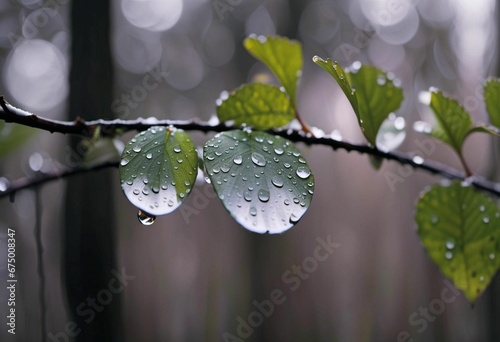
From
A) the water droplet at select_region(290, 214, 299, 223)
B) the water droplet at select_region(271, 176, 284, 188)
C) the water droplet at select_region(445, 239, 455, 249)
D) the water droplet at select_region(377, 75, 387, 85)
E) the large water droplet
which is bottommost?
the water droplet at select_region(445, 239, 455, 249)

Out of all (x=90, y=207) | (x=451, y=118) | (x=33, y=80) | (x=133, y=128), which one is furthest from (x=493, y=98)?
(x=33, y=80)

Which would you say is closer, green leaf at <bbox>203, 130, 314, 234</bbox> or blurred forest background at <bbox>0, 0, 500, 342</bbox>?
green leaf at <bbox>203, 130, 314, 234</bbox>

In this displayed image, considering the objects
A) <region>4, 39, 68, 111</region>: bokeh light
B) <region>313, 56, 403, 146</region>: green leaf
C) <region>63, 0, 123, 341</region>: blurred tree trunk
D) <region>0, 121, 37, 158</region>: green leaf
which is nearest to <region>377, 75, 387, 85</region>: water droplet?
<region>313, 56, 403, 146</region>: green leaf

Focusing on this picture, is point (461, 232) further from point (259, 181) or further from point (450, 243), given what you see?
point (259, 181)

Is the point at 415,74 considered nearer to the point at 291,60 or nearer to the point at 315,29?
the point at 315,29

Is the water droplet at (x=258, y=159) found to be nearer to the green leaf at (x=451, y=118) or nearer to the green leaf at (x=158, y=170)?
the green leaf at (x=158, y=170)

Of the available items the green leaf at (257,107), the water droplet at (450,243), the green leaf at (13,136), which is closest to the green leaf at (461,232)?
the water droplet at (450,243)

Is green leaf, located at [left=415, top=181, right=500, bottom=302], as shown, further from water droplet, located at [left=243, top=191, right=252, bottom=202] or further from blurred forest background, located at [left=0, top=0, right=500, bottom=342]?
blurred forest background, located at [left=0, top=0, right=500, bottom=342]
